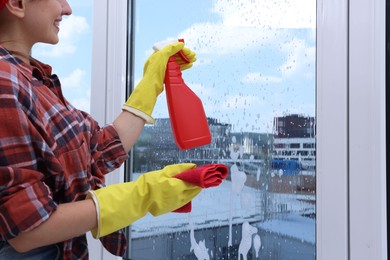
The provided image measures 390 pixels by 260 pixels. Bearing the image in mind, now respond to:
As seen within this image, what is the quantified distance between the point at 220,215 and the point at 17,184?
26.4 inches

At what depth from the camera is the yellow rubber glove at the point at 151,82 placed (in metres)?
1.08

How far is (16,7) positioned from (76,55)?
743mm

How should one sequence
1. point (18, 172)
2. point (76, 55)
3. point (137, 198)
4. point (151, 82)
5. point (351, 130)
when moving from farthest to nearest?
point (76, 55), point (151, 82), point (351, 130), point (137, 198), point (18, 172)

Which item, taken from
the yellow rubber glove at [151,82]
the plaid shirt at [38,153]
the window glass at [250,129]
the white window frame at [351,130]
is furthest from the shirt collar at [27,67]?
the white window frame at [351,130]

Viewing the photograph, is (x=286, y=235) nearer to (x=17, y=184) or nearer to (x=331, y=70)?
(x=331, y=70)

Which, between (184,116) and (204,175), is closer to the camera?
(204,175)

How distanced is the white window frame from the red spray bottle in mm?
281

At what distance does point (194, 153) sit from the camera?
1335 millimetres

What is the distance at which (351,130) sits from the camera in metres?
0.99

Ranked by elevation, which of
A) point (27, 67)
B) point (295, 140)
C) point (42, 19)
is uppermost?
point (42, 19)

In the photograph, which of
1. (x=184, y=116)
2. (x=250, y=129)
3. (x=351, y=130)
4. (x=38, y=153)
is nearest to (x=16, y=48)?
(x=38, y=153)

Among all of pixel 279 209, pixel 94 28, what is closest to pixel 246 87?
pixel 279 209

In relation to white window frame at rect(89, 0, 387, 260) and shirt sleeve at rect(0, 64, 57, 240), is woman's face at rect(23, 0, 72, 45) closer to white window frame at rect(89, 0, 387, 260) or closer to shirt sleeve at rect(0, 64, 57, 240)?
shirt sleeve at rect(0, 64, 57, 240)

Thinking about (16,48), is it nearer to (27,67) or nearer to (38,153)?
(27,67)
